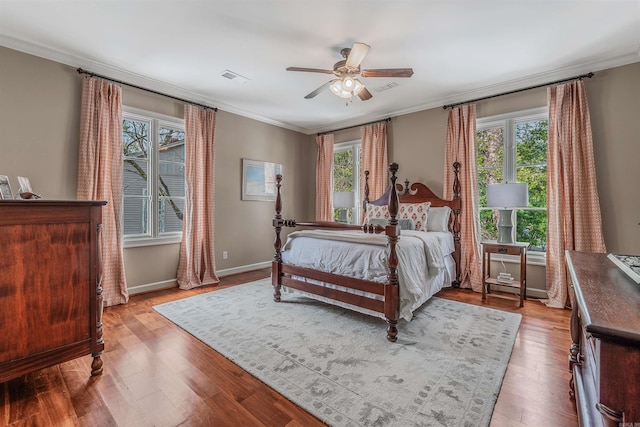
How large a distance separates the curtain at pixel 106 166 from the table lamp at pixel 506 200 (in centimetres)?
449

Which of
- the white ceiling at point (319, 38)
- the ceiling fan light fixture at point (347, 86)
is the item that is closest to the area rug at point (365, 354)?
the ceiling fan light fixture at point (347, 86)

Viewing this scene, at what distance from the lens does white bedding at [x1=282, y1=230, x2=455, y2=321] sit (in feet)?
8.39

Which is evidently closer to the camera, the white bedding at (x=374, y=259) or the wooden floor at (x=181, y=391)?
the wooden floor at (x=181, y=391)

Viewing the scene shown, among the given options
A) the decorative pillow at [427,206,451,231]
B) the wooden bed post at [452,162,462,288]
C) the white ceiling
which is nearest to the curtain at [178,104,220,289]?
the white ceiling

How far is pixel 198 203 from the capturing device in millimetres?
4102

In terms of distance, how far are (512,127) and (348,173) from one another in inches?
107

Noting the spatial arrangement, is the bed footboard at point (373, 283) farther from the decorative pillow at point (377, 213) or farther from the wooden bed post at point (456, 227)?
the wooden bed post at point (456, 227)

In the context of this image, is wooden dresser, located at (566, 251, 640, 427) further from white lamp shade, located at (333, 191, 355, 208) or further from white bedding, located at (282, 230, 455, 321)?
white lamp shade, located at (333, 191, 355, 208)

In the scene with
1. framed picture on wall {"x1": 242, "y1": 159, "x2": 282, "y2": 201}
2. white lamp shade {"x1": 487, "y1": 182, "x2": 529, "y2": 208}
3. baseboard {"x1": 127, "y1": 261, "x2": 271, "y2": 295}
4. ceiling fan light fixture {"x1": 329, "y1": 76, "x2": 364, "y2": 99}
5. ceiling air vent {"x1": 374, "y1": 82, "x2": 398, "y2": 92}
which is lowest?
baseboard {"x1": 127, "y1": 261, "x2": 271, "y2": 295}

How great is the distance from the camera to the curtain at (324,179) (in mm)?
5687

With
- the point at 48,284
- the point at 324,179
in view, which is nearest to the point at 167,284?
the point at 48,284

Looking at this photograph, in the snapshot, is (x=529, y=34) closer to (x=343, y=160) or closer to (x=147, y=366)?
(x=343, y=160)

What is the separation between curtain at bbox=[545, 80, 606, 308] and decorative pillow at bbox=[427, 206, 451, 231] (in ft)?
3.71

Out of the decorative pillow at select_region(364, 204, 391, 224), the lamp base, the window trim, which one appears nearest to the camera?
the lamp base
